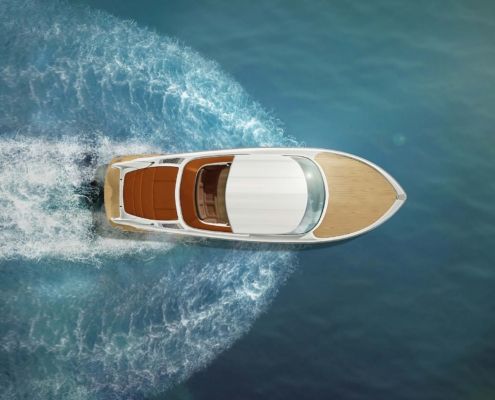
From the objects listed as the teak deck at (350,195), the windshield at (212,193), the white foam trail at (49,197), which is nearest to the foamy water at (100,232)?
the white foam trail at (49,197)

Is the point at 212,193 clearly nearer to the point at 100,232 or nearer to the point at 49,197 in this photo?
the point at 100,232

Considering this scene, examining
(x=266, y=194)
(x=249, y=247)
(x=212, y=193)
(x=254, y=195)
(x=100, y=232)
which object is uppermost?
(x=266, y=194)

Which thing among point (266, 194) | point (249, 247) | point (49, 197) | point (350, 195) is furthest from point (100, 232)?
point (350, 195)

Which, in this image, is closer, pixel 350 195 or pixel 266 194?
pixel 266 194

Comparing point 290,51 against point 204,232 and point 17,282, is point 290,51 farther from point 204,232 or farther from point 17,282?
point 17,282

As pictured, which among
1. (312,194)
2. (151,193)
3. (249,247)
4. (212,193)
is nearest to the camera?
(312,194)

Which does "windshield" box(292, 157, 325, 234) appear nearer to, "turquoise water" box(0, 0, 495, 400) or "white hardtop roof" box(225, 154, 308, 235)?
"white hardtop roof" box(225, 154, 308, 235)

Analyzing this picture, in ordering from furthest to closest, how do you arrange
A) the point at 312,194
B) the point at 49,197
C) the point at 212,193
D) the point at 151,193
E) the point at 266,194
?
the point at 49,197
the point at 212,193
the point at 151,193
the point at 312,194
the point at 266,194
